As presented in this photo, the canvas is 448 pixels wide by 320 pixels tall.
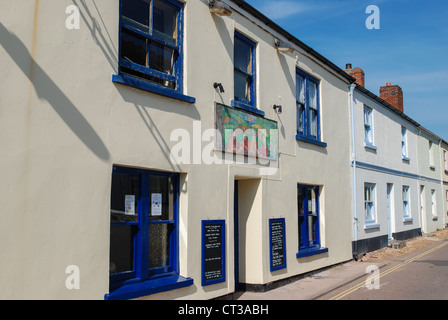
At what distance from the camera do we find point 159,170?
22.4 ft

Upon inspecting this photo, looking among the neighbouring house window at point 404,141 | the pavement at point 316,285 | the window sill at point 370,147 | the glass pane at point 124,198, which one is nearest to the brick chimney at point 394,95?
the neighbouring house window at point 404,141

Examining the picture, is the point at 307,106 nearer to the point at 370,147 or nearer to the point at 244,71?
the point at 244,71

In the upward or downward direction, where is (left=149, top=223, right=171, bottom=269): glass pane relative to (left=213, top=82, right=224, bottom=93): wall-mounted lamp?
downward

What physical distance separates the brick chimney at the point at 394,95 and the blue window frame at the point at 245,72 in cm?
1497

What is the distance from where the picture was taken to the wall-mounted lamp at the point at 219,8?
311 inches

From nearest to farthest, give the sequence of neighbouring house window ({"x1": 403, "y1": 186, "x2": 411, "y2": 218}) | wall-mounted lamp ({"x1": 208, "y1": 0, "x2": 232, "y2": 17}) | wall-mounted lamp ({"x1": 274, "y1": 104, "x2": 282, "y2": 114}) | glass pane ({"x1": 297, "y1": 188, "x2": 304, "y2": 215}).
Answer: wall-mounted lamp ({"x1": 208, "y1": 0, "x2": 232, "y2": 17}) < wall-mounted lamp ({"x1": 274, "y1": 104, "x2": 282, "y2": 114}) < glass pane ({"x1": 297, "y1": 188, "x2": 304, "y2": 215}) < neighbouring house window ({"x1": 403, "y1": 186, "x2": 411, "y2": 218})

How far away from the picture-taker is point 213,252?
7.68 metres

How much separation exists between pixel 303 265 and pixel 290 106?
3.99 m

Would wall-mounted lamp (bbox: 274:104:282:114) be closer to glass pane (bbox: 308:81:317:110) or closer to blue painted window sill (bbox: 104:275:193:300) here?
glass pane (bbox: 308:81:317:110)

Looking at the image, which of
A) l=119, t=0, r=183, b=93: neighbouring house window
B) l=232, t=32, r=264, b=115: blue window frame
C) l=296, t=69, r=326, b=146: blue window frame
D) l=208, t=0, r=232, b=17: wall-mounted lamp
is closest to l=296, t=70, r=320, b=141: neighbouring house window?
l=296, t=69, r=326, b=146: blue window frame

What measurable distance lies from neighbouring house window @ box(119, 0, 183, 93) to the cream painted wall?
207 mm

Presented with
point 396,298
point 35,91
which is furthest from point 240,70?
point 396,298

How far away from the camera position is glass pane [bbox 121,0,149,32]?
261 inches
